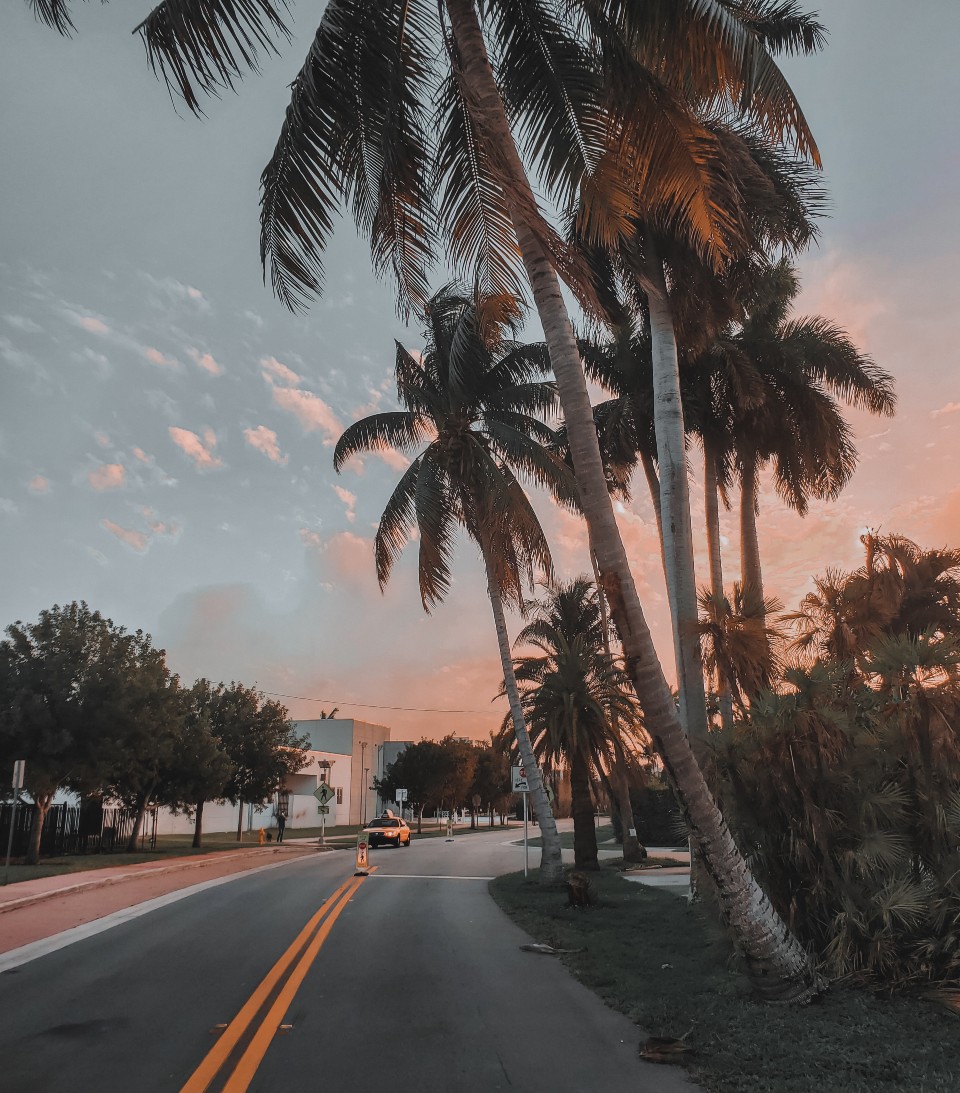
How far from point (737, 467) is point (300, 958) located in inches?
581

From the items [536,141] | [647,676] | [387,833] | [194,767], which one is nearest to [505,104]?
[536,141]

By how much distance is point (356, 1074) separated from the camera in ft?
17.7

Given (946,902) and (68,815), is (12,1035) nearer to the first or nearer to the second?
(946,902)

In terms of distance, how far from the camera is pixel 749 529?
786 inches

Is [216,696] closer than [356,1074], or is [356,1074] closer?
[356,1074]

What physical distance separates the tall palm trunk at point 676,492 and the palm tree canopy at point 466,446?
400 cm

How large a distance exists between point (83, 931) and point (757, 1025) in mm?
9093

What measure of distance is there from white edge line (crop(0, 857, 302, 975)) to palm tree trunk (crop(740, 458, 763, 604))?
12868mm

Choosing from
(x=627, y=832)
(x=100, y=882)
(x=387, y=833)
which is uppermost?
(x=627, y=832)

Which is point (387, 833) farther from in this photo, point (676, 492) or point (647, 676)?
point (647, 676)

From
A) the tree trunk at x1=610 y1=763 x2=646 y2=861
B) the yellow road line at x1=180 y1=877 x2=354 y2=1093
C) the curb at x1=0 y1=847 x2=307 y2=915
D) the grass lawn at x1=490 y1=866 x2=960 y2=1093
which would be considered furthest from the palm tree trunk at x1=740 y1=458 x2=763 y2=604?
the curb at x1=0 y1=847 x2=307 y2=915

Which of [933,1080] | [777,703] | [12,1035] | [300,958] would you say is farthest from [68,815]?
[933,1080]

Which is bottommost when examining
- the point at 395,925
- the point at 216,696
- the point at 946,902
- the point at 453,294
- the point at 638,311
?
the point at 395,925

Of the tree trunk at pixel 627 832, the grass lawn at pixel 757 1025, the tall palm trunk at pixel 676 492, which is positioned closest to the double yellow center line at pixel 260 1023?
the grass lawn at pixel 757 1025
